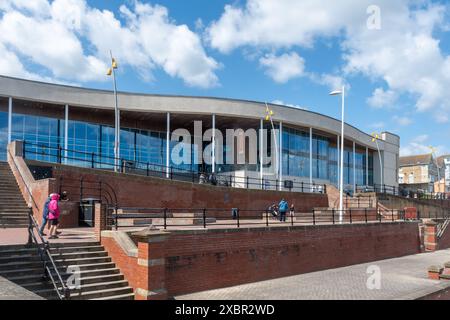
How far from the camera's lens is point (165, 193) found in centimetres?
2175

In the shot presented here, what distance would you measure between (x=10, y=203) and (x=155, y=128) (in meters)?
22.9

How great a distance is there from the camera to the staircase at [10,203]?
49.3 feet

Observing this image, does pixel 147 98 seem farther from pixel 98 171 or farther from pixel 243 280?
pixel 243 280

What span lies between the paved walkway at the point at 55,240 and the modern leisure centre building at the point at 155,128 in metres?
11.0

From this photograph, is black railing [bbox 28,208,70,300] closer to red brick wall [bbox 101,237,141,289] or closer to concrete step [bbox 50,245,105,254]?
concrete step [bbox 50,245,105,254]

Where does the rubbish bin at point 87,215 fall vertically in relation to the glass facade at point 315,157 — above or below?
below

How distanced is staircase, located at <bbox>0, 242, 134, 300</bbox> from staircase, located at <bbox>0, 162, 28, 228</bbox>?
443cm

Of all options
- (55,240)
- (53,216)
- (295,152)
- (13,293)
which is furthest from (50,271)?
(295,152)

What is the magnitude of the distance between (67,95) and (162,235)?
74.0 ft

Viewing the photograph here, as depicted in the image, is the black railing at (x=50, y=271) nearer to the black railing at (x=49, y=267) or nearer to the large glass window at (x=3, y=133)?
the black railing at (x=49, y=267)

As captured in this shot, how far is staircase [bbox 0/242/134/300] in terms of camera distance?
9867 millimetres

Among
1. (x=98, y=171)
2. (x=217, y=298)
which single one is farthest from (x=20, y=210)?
(x=217, y=298)

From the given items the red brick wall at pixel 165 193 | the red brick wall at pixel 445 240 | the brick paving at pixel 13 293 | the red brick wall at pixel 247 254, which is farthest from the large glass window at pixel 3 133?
the red brick wall at pixel 445 240

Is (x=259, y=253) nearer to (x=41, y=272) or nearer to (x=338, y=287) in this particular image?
(x=338, y=287)
